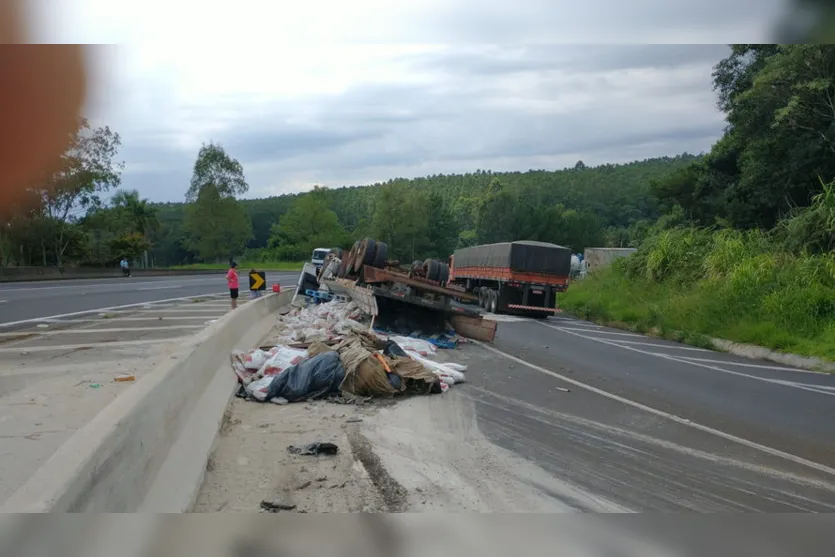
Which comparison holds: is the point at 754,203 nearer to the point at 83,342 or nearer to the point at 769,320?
the point at 769,320

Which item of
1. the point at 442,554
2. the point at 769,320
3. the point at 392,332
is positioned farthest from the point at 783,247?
the point at 442,554

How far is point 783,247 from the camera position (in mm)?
19000

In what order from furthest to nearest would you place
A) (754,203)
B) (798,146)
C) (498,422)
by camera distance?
(754,203) < (798,146) < (498,422)

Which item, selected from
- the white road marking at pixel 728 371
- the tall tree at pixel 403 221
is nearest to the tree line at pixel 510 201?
the tall tree at pixel 403 221

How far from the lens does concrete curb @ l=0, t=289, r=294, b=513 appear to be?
11.0ft

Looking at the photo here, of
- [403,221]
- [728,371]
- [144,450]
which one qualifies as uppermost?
[403,221]

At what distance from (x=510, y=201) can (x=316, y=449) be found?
45.8m

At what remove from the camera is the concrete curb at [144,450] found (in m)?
3.35

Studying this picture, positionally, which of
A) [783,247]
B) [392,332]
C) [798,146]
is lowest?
[392,332]

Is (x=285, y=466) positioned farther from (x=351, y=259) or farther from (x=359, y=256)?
(x=351, y=259)

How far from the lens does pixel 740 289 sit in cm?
1798

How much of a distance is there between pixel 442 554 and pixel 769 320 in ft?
47.0

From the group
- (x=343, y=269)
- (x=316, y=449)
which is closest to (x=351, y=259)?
(x=343, y=269)

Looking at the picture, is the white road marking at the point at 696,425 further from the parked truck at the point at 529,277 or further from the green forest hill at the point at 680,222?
the parked truck at the point at 529,277
